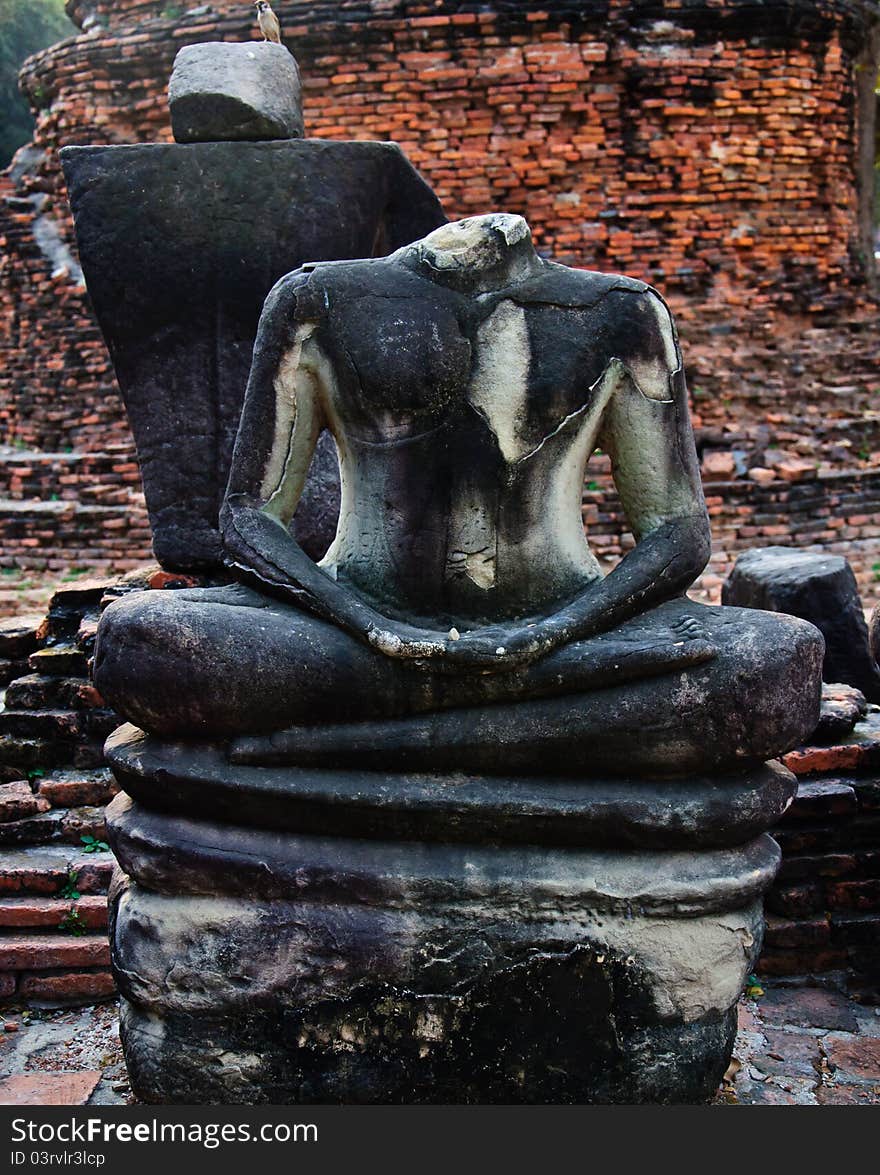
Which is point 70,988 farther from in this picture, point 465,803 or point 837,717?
point 837,717

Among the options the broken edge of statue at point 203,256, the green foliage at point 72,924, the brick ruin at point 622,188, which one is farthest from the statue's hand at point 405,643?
the brick ruin at point 622,188

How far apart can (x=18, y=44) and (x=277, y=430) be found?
1995 cm

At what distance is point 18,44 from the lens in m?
19.9

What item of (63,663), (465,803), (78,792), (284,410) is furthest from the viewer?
(63,663)

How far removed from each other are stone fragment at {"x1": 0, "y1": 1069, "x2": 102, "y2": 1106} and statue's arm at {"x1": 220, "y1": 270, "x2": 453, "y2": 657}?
1.05 meters

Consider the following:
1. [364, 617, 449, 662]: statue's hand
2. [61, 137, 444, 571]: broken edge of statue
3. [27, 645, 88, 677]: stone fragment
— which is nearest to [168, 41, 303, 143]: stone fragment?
[61, 137, 444, 571]: broken edge of statue

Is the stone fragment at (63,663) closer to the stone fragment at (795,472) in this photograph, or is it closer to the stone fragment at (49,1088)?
the stone fragment at (49,1088)

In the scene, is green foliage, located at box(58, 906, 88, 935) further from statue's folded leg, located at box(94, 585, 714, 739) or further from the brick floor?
the brick floor

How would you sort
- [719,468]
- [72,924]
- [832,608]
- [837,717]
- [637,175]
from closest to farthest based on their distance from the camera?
[72,924] → [837,717] → [832,608] → [719,468] → [637,175]

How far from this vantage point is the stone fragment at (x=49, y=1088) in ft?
8.27

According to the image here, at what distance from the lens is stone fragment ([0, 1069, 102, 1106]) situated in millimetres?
2521

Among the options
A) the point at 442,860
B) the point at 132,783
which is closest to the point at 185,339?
the point at 132,783

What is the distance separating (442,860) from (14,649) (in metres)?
2.68

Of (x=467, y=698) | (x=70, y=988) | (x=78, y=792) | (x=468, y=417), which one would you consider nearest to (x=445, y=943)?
(x=467, y=698)
